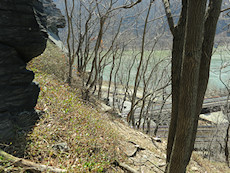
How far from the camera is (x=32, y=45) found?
314 centimetres

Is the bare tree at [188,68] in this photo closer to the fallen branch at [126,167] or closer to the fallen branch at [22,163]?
the fallen branch at [126,167]

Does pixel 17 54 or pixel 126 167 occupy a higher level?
pixel 17 54

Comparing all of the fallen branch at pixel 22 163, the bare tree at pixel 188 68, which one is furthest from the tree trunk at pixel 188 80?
the fallen branch at pixel 22 163

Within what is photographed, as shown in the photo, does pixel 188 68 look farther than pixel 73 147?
No

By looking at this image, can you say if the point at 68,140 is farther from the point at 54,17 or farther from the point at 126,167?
the point at 54,17

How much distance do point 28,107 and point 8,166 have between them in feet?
4.46

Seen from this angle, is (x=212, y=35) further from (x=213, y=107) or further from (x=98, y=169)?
(x=213, y=107)

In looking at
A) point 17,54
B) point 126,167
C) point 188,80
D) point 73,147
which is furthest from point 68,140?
point 188,80

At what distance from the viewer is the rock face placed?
2.82 m

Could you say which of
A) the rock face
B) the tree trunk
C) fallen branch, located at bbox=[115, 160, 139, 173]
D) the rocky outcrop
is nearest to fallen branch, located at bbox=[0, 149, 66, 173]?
the rock face

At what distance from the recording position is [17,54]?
3066 millimetres

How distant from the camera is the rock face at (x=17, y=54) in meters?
2.82

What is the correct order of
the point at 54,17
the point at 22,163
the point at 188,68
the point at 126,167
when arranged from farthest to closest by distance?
the point at 54,17
the point at 126,167
the point at 22,163
the point at 188,68

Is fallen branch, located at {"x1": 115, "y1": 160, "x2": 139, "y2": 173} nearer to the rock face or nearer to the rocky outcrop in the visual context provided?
the rock face
